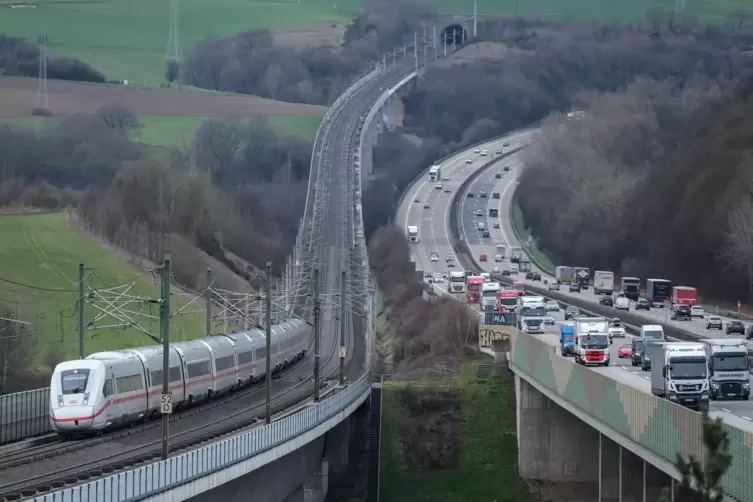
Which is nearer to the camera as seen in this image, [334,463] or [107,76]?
[334,463]

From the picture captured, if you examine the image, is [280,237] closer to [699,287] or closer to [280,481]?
[699,287]

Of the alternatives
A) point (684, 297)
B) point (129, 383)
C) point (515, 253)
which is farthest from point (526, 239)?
point (129, 383)

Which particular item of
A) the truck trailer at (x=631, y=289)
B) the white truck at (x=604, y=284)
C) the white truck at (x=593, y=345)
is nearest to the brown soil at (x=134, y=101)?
the white truck at (x=604, y=284)

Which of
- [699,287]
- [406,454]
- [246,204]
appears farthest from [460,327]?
[246,204]

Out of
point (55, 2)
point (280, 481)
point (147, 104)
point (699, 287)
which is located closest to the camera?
point (280, 481)

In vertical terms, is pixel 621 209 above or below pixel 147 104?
below

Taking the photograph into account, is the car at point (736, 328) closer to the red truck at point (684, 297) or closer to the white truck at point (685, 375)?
the red truck at point (684, 297)

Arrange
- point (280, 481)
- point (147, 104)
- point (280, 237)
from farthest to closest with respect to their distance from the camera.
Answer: point (147, 104), point (280, 237), point (280, 481)
